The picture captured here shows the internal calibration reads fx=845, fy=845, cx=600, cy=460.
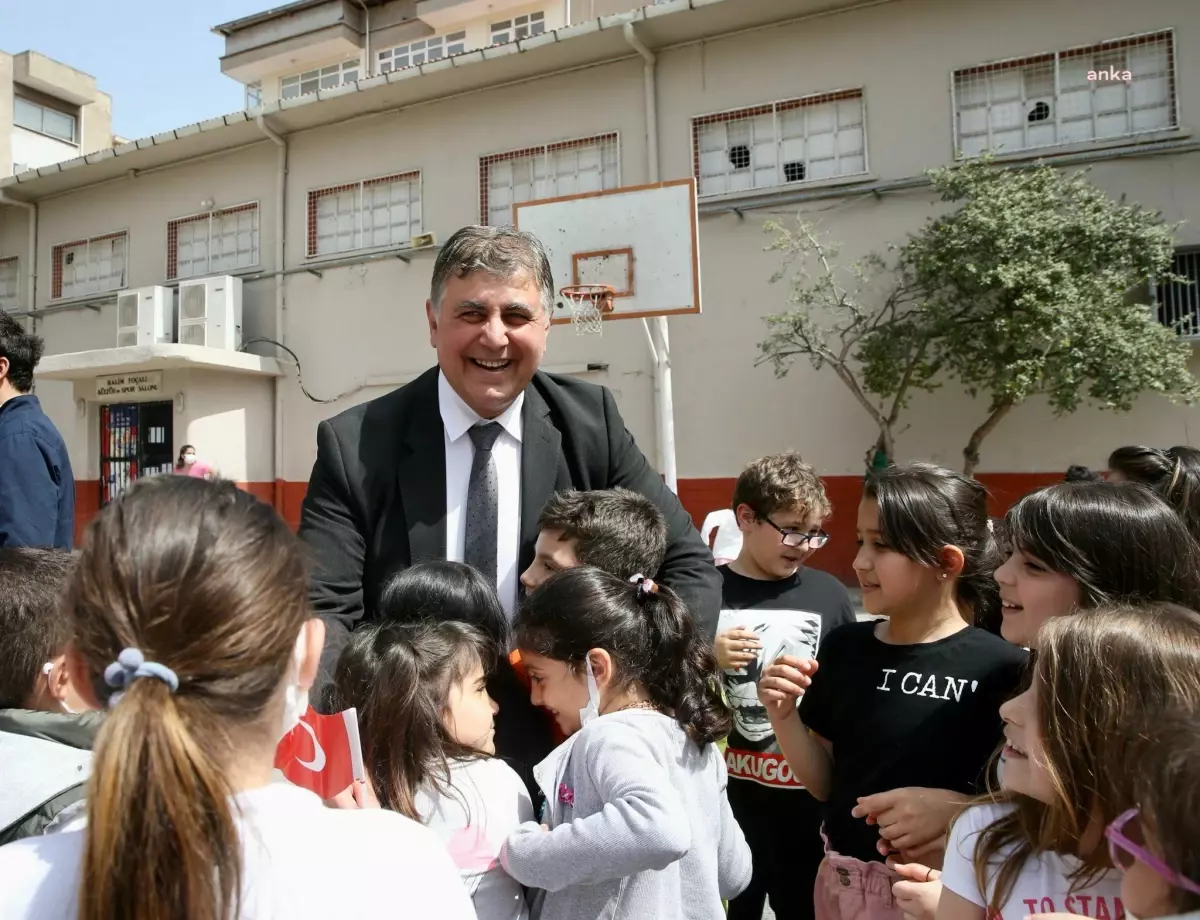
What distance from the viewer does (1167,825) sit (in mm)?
878

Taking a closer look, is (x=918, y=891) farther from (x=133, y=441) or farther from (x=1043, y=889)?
(x=133, y=441)

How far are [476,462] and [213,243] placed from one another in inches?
513

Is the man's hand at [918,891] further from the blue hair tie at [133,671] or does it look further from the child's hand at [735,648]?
the blue hair tie at [133,671]

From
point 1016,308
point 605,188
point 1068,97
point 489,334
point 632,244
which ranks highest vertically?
point 1068,97

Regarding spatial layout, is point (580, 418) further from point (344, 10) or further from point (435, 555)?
point (344, 10)

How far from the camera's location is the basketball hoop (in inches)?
309

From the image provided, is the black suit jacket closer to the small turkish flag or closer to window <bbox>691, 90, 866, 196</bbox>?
A: the small turkish flag

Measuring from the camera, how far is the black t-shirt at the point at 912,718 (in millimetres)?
1750

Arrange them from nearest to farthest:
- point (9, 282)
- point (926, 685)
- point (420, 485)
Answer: point (926, 685), point (420, 485), point (9, 282)

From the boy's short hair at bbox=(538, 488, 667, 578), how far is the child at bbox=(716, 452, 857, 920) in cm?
47

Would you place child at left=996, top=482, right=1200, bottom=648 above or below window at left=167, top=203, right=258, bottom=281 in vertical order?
below

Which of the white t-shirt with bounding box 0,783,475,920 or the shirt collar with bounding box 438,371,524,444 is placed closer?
the white t-shirt with bounding box 0,783,475,920

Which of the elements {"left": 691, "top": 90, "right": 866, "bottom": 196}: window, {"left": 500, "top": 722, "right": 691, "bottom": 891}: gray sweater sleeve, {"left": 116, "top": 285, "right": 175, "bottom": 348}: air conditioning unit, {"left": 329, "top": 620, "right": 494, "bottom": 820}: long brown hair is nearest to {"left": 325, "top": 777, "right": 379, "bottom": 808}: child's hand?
{"left": 329, "top": 620, "right": 494, "bottom": 820}: long brown hair

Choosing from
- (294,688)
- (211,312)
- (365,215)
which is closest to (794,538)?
(294,688)
